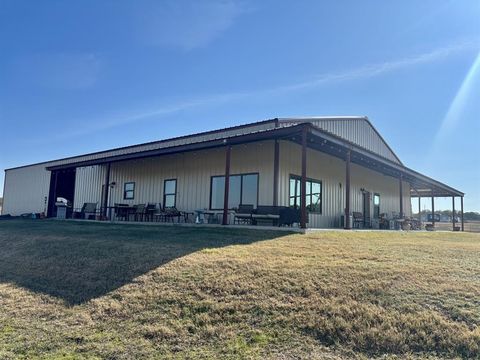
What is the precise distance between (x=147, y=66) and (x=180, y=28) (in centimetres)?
270

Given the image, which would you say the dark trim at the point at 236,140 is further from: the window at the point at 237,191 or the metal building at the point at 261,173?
the window at the point at 237,191

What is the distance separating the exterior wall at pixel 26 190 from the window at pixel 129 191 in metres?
7.91

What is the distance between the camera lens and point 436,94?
48.2ft

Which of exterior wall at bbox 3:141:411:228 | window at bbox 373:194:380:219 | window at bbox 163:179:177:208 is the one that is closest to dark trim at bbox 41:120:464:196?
exterior wall at bbox 3:141:411:228

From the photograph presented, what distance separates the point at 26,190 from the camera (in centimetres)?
2612

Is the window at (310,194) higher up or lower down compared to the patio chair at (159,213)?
higher up

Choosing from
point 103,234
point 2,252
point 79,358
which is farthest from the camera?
point 103,234

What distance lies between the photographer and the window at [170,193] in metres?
16.6

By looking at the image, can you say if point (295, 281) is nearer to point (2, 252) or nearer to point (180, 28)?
point (2, 252)

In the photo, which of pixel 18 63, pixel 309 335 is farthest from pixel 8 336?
pixel 18 63

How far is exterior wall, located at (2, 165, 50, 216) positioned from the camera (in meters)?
24.4

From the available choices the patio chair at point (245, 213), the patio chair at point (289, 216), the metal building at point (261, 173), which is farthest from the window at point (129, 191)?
the patio chair at point (289, 216)

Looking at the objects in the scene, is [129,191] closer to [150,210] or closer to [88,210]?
[88,210]

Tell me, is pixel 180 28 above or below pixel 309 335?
above
